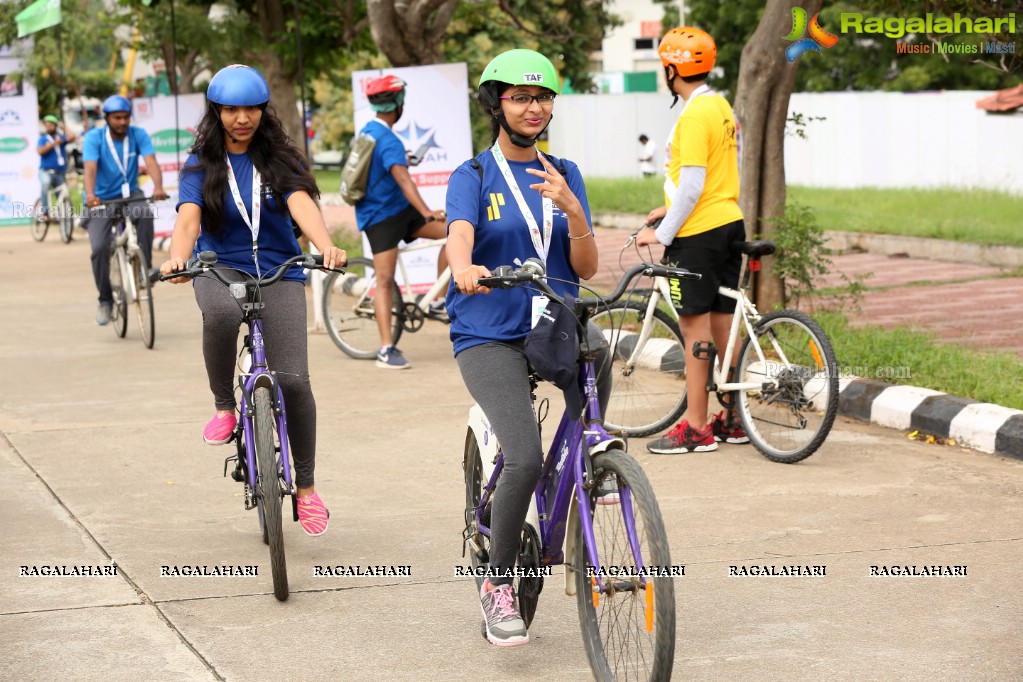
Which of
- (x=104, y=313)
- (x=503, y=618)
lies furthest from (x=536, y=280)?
(x=104, y=313)

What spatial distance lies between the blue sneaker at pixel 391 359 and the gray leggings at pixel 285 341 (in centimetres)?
433

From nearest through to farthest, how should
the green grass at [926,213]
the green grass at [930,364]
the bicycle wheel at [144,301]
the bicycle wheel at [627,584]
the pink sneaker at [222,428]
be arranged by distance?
the bicycle wheel at [627,584] < the pink sneaker at [222,428] < the green grass at [930,364] < the bicycle wheel at [144,301] < the green grass at [926,213]

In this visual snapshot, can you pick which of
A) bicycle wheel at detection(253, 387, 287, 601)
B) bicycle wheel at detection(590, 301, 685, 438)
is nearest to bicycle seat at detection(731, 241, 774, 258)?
bicycle wheel at detection(590, 301, 685, 438)

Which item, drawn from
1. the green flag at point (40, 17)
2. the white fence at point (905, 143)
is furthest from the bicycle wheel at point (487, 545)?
the white fence at point (905, 143)

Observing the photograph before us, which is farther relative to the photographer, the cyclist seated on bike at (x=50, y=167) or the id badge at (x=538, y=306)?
the cyclist seated on bike at (x=50, y=167)

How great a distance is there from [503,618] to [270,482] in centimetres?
110

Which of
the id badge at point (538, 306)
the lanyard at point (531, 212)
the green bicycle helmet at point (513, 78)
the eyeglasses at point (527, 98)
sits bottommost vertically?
the id badge at point (538, 306)

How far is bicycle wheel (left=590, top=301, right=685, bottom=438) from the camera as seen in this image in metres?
7.86

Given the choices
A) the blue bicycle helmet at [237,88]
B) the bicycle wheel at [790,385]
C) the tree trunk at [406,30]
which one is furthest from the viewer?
the tree trunk at [406,30]

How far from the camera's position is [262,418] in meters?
5.18

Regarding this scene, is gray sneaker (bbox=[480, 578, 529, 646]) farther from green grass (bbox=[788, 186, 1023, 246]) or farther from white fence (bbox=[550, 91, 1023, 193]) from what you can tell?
white fence (bbox=[550, 91, 1023, 193])

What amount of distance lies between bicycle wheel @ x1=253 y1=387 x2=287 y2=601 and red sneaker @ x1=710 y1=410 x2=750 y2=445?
9.91 ft

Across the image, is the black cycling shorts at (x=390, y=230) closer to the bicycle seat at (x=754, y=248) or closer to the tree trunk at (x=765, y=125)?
the tree trunk at (x=765, y=125)

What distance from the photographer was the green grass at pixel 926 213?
15.7m
